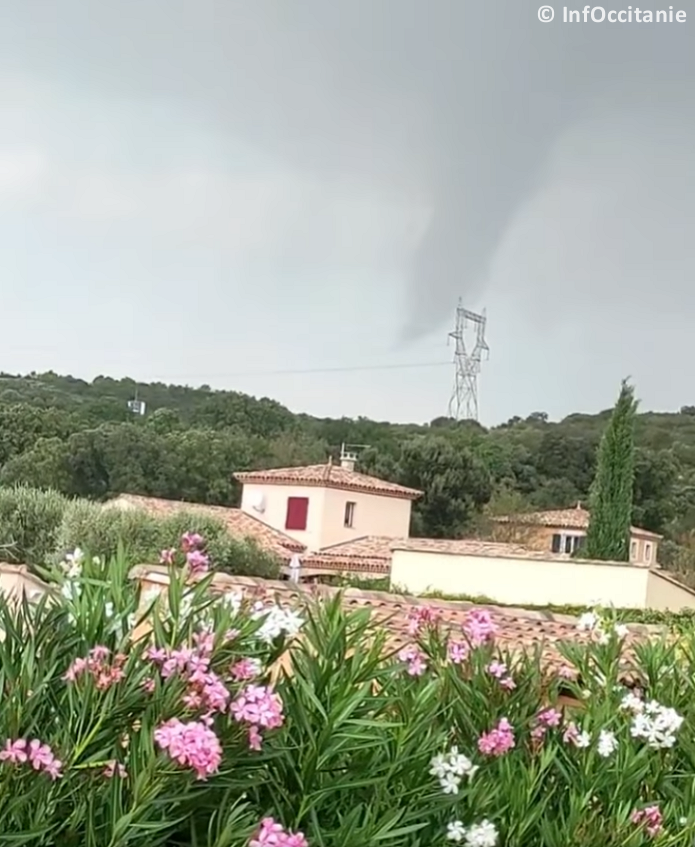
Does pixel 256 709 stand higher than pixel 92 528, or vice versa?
pixel 92 528

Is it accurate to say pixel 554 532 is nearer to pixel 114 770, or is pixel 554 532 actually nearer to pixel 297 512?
pixel 297 512

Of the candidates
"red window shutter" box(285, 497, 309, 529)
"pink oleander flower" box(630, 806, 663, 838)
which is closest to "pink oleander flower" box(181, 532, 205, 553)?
"pink oleander flower" box(630, 806, 663, 838)

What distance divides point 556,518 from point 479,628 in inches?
1158

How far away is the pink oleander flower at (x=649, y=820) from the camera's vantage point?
90.3 inches

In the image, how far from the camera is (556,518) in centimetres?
3155

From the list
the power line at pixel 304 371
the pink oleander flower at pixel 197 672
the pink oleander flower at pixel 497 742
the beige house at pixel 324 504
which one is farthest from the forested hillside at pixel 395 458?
the pink oleander flower at pixel 197 672

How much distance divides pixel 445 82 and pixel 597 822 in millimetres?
16903

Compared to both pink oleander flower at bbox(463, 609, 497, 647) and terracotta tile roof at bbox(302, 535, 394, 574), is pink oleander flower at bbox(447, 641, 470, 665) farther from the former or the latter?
terracotta tile roof at bbox(302, 535, 394, 574)

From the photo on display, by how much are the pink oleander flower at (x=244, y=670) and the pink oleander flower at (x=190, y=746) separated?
342 millimetres

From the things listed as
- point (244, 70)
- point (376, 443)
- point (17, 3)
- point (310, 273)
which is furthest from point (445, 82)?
point (376, 443)

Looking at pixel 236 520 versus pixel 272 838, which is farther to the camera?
pixel 236 520

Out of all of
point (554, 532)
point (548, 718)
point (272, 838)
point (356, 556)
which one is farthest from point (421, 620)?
point (554, 532)

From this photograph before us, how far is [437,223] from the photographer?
88.7 ft

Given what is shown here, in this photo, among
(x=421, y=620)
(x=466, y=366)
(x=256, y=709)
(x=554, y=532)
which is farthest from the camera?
(x=466, y=366)
